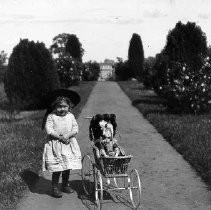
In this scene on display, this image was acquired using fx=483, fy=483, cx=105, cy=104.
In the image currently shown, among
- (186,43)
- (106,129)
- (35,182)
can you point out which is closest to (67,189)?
(35,182)

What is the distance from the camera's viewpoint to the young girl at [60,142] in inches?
274

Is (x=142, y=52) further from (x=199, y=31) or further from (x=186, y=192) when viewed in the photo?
(x=186, y=192)

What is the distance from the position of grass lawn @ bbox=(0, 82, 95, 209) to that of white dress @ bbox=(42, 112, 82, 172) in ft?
2.22

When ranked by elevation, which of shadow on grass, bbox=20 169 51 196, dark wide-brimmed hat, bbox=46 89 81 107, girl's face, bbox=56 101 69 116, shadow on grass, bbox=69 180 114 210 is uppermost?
dark wide-brimmed hat, bbox=46 89 81 107

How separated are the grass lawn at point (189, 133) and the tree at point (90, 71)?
3564 cm

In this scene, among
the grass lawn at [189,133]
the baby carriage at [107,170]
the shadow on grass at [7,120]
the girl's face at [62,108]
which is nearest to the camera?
the baby carriage at [107,170]

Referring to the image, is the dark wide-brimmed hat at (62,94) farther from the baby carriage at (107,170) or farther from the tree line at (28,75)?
the tree line at (28,75)

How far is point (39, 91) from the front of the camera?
20.8 meters

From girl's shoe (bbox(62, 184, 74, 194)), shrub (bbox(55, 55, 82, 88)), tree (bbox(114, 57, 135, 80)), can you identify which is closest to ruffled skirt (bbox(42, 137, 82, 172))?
girl's shoe (bbox(62, 184, 74, 194))

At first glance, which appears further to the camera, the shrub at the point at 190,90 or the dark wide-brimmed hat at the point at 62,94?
the shrub at the point at 190,90

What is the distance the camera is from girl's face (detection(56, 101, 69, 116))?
Answer: 718 centimetres

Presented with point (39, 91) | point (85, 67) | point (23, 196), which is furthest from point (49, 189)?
point (85, 67)

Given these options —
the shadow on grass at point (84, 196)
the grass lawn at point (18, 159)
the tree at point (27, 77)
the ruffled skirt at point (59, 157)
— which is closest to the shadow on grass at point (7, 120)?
the grass lawn at point (18, 159)

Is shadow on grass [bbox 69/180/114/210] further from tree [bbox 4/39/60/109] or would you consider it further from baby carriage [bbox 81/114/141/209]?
tree [bbox 4/39/60/109]
